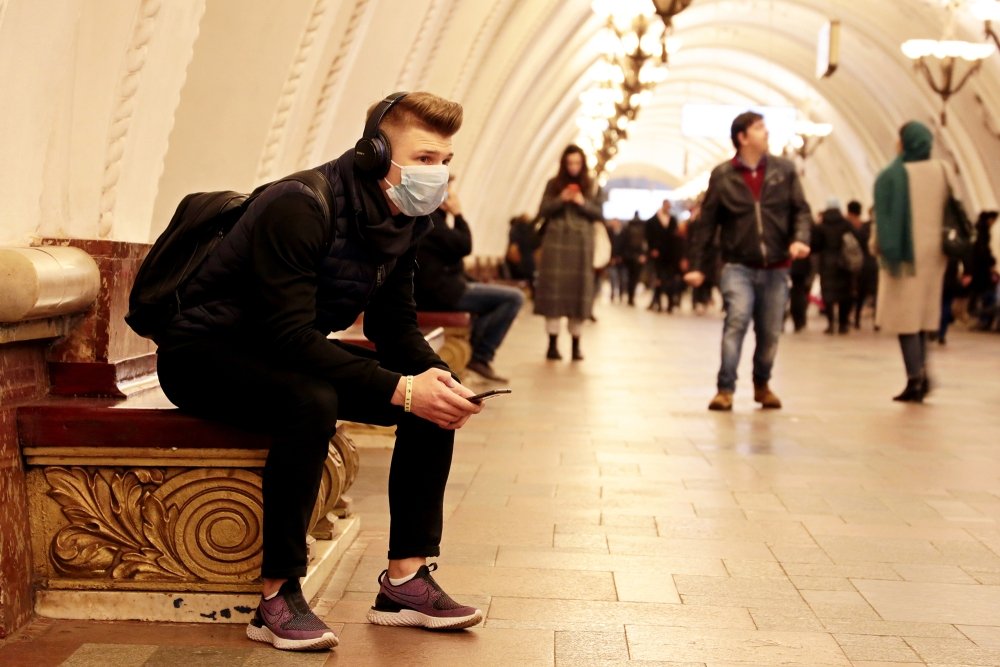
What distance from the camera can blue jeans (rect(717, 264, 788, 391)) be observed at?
28.2 feet

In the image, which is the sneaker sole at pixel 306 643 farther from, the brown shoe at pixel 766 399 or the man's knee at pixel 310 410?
the brown shoe at pixel 766 399

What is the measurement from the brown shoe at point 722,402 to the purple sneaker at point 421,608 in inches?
205

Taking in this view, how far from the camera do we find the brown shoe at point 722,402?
8672 mm

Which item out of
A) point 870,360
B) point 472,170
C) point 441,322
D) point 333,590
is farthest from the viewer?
point 472,170

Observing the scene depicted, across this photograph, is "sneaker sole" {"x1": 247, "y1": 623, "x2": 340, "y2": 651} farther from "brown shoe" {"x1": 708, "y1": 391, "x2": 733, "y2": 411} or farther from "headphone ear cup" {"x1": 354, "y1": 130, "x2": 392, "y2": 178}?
"brown shoe" {"x1": 708, "y1": 391, "x2": 733, "y2": 411}

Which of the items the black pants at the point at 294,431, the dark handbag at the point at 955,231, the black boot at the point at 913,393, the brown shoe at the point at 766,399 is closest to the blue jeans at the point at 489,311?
the brown shoe at the point at 766,399

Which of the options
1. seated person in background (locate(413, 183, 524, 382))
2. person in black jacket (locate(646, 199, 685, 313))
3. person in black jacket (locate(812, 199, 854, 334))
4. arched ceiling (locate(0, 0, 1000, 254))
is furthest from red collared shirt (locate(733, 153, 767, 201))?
person in black jacket (locate(646, 199, 685, 313))

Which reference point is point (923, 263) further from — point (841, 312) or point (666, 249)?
point (666, 249)

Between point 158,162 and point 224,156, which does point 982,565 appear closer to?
point 158,162

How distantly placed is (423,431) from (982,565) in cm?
205

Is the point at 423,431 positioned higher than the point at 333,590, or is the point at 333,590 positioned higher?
the point at 423,431

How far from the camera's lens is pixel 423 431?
3645 mm

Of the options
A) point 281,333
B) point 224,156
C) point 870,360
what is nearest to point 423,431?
point 281,333

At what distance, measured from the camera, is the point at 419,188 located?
3.57 meters
